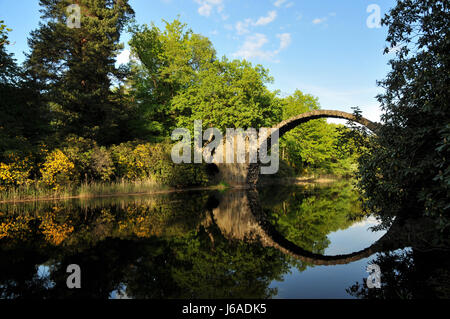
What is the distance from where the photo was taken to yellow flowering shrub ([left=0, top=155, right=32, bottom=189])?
10477 mm

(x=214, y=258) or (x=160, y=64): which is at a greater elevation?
(x=160, y=64)

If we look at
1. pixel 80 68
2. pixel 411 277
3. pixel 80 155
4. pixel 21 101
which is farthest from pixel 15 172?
pixel 411 277

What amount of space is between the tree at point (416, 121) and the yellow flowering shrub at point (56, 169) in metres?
12.2

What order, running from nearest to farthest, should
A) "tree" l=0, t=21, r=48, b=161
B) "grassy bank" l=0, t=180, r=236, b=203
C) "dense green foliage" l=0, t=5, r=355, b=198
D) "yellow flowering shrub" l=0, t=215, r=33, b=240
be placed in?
"yellow flowering shrub" l=0, t=215, r=33, b=240
"grassy bank" l=0, t=180, r=236, b=203
"dense green foliage" l=0, t=5, r=355, b=198
"tree" l=0, t=21, r=48, b=161

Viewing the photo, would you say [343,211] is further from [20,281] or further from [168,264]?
[20,281]

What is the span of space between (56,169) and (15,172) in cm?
149

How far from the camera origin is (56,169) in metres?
11.4

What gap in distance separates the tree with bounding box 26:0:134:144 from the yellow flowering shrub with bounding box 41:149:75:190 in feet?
9.76

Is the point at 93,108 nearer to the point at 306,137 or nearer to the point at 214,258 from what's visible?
the point at 214,258

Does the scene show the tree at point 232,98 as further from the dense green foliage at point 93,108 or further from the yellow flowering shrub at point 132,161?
the yellow flowering shrub at point 132,161

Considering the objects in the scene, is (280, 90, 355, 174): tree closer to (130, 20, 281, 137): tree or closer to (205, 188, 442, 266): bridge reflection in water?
(130, 20, 281, 137): tree

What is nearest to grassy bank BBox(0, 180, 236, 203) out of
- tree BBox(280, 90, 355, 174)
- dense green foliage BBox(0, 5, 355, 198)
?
dense green foliage BBox(0, 5, 355, 198)

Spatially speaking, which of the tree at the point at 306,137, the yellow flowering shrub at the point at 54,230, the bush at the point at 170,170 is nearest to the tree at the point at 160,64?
the bush at the point at 170,170

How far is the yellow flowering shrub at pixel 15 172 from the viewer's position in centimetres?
1048
